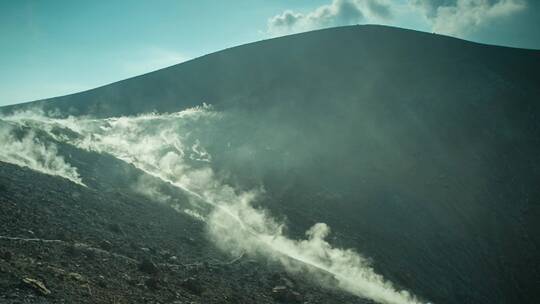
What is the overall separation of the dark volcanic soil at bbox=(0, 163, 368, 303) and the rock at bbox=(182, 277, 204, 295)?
0.05 meters

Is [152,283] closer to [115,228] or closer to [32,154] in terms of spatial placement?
[115,228]

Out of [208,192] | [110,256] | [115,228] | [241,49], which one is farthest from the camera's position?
[241,49]

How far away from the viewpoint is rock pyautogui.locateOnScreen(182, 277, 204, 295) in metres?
20.5

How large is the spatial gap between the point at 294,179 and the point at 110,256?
26.5 meters

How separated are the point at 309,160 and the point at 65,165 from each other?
25.8 meters

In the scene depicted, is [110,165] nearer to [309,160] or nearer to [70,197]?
[70,197]

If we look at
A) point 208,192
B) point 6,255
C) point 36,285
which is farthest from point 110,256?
point 208,192

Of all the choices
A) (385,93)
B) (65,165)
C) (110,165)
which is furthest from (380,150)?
(65,165)

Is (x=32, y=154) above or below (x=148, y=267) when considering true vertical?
above

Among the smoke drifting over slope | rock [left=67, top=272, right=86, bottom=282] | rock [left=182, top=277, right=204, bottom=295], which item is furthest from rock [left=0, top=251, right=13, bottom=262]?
the smoke drifting over slope

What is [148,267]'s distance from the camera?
2089 cm

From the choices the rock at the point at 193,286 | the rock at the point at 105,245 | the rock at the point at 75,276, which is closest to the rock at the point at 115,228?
the rock at the point at 105,245

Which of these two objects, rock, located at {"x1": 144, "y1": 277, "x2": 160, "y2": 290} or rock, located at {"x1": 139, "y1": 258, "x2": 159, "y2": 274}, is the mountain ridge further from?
rock, located at {"x1": 144, "y1": 277, "x2": 160, "y2": 290}

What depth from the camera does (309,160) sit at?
161 feet
